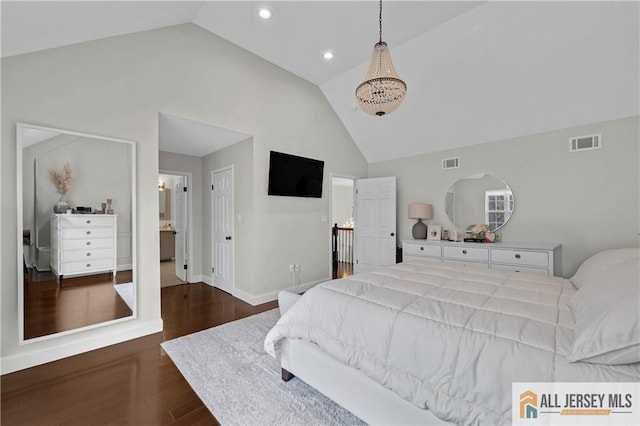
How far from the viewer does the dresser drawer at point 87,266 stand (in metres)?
2.58

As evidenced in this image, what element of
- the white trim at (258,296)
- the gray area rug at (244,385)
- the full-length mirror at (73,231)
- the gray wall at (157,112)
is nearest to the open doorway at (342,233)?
the gray wall at (157,112)

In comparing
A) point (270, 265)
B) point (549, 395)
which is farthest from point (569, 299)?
point (270, 265)

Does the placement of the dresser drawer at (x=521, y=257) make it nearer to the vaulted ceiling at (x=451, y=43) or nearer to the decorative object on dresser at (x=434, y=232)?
the decorative object on dresser at (x=434, y=232)

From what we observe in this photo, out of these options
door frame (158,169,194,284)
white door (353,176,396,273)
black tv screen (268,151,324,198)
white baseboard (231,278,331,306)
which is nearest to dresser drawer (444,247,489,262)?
white door (353,176,396,273)

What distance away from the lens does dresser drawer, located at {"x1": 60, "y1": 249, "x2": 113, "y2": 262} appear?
259 cm

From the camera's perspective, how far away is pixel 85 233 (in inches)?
105

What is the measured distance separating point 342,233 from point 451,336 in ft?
18.9

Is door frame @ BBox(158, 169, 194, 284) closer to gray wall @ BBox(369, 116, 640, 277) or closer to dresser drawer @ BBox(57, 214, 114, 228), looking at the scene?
dresser drawer @ BBox(57, 214, 114, 228)

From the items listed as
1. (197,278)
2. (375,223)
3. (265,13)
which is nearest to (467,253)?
(375,223)

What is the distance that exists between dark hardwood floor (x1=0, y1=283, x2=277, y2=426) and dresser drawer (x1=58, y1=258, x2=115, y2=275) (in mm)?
774

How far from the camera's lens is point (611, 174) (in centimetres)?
315

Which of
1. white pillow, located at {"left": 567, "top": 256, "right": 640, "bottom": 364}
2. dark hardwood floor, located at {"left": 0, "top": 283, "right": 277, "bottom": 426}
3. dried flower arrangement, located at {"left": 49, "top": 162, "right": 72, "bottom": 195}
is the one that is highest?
dried flower arrangement, located at {"left": 49, "top": 162, "right": 72, "bottom": 195}

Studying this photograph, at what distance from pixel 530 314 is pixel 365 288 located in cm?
92

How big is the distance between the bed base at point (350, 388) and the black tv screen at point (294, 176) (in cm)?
243
